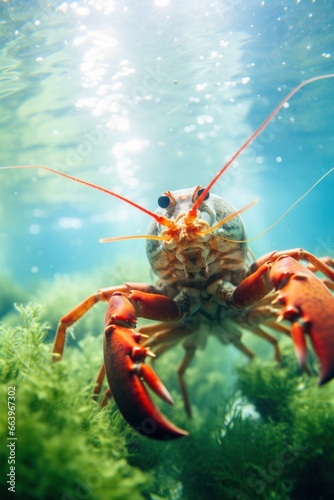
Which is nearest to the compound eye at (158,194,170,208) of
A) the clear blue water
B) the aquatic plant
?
the aquatic plant

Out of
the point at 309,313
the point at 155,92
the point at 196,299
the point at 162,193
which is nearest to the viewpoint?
the point at 309,313

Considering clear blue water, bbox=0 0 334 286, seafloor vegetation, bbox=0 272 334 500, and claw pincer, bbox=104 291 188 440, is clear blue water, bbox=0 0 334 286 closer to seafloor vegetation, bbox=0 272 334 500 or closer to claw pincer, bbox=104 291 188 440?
→ seafloor vegetation, bbox=0 272 334 500

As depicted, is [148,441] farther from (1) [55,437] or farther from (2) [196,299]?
(1) [55,437]

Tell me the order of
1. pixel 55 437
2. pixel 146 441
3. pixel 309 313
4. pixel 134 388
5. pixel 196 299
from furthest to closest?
pixel 196 299 < pixel 146 441 < pixel 134 388 < pixel 309 313 < pixel 55 437

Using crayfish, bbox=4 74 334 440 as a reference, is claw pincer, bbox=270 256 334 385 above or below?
above

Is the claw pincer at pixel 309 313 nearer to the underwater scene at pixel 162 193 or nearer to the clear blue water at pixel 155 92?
the underwater scene at pixel 162 193

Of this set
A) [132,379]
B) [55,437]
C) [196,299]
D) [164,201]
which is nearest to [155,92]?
[164,201]

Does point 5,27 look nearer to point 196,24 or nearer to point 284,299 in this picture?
point 196,24
